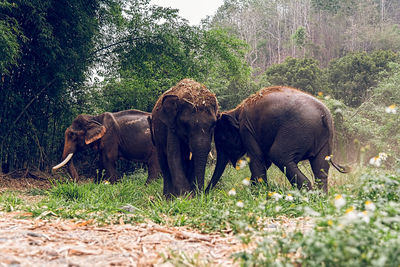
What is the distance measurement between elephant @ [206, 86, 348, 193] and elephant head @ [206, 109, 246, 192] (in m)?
0.27

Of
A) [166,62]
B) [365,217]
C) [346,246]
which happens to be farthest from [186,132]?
[166,62]

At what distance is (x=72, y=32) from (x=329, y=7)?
3311cm

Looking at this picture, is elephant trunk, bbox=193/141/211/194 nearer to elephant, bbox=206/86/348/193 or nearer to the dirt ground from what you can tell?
elephant, bbox=206/86/348/193

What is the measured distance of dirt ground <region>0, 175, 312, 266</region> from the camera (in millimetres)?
2395

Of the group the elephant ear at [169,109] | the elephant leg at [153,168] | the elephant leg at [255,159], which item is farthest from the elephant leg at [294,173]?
the elephant leg at [153,168]

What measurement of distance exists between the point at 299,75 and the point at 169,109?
1704 centimetres

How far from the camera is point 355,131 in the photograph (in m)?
16.1

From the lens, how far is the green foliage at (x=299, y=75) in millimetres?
21250

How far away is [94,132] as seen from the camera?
953 cm

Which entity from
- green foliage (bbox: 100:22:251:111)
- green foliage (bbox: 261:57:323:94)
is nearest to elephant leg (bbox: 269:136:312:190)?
green foliage (bbox: 100:22:251:111)

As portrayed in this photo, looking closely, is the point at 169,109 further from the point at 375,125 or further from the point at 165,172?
the point at 375,125

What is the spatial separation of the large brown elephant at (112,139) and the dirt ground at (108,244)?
583 centimetres

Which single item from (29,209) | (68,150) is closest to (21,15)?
(68,150)

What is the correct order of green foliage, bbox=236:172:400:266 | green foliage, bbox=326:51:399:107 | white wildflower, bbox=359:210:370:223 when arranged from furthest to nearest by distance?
green foliage, bbox=326:51:399:107 < white wildflower, bbox=359:210:370:223 < green foliage, bbox=236:172:400:266
